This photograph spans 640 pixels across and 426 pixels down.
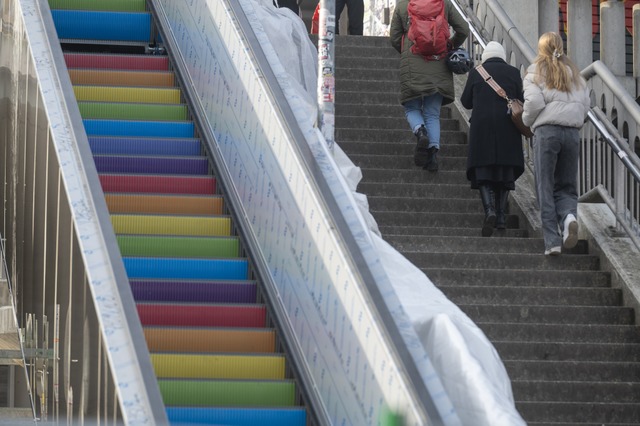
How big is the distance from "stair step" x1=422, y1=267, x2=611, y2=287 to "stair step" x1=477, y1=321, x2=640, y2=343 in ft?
1.90

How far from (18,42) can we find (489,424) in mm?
4288

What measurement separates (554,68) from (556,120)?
35cm

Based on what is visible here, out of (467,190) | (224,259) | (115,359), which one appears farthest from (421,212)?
(115,359)

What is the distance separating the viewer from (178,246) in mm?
9047

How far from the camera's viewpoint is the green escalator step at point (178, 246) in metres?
8.98

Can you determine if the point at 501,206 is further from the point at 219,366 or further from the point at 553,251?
the point at 219,366

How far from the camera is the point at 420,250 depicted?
34.9 feet

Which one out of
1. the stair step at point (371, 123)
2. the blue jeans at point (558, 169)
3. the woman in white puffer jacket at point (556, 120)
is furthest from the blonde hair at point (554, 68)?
the stair step at point (371, 123)

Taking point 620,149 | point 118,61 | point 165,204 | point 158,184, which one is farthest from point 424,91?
point 165,204

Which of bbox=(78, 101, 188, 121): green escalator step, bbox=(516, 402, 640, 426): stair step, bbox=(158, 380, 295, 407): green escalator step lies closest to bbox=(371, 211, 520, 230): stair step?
bbox=(78, 101, 188, 121): green escalator step

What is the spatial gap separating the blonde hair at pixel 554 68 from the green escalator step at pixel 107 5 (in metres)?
3.16

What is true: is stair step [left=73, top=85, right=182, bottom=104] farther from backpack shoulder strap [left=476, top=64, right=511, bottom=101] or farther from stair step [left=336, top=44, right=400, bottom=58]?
stair step [left=336, top=44, right=400, bottom=58]

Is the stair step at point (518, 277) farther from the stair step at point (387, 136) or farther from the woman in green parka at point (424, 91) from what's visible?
the stair step at point (387, 136)

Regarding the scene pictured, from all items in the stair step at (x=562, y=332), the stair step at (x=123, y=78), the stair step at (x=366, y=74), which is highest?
the stair step at (x=123, y=78)
